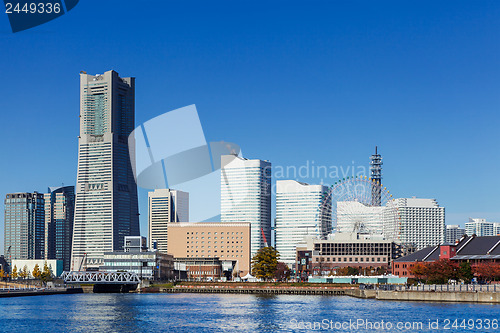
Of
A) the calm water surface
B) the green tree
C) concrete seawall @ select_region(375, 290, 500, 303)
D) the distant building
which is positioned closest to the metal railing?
concrete seawall @ select_region(375, 290, 500, 303)

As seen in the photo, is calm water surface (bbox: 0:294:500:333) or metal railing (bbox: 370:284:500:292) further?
metal railing (bbox: 370:284:500:292)

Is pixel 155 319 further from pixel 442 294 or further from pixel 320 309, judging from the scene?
pixel 442 294

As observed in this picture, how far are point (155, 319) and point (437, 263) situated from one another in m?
78.8

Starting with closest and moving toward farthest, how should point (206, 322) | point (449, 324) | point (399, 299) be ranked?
1. point (449, 324)
2. point (206, 322)
3. point (399, 299)

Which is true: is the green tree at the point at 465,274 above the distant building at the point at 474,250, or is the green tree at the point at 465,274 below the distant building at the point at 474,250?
below

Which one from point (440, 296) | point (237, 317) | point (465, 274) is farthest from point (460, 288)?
point (237, 317)

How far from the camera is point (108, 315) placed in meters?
120

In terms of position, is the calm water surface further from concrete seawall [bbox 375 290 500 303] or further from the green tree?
the green tree

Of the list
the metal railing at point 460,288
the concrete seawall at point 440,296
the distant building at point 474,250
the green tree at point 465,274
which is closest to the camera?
the concrete seawall at point 440,296

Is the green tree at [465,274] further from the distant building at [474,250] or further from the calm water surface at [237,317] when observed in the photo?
the calm water surface at [237,317]

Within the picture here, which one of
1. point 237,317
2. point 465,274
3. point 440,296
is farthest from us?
point 465,274

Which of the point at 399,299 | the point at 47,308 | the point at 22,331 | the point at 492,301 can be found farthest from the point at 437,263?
the point at 22,331

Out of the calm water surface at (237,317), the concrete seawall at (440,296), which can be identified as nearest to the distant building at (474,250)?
the concrete seawall at (440,296)

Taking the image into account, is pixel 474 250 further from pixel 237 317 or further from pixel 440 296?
pixel 237 317
